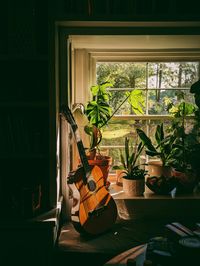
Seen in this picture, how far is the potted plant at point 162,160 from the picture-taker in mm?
2623

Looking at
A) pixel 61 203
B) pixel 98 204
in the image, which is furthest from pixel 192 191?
pixel 61 203

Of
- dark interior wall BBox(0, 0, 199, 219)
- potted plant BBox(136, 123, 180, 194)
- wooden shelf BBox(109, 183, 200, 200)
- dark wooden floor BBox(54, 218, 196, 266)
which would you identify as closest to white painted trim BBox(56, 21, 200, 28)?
dark interior wall BBox(0, 0, 199, 219)

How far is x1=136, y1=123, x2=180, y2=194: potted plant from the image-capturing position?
8.61 ft

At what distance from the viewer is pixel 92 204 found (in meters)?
2.33

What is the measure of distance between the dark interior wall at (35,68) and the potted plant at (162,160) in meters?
0.72

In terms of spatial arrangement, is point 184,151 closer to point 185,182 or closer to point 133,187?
point 185,182

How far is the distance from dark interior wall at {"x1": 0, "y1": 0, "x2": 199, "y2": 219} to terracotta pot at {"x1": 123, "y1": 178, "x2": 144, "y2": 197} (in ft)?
1.78

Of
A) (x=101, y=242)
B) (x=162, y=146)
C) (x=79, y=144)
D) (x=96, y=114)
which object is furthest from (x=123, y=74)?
(x=101, y=242)

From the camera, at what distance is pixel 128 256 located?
5.66ft

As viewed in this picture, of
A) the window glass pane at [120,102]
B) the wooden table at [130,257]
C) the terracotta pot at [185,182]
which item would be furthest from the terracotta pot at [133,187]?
the wooden table at [130,257]

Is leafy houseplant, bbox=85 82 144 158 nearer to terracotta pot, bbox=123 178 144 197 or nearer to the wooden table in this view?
terracotta pot, bbox=123 178 144 197

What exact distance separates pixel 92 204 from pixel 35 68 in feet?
3.18

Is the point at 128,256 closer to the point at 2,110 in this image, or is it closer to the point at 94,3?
the point at 2,110

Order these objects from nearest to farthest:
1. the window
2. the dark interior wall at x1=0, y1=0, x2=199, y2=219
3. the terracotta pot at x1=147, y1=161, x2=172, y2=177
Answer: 1. the dark interior wall at x1=0, y1=0, x2=199, y2=219
2. the terracotta pot at x1=147, y1=161, x2=172, y2=177
3. the window
